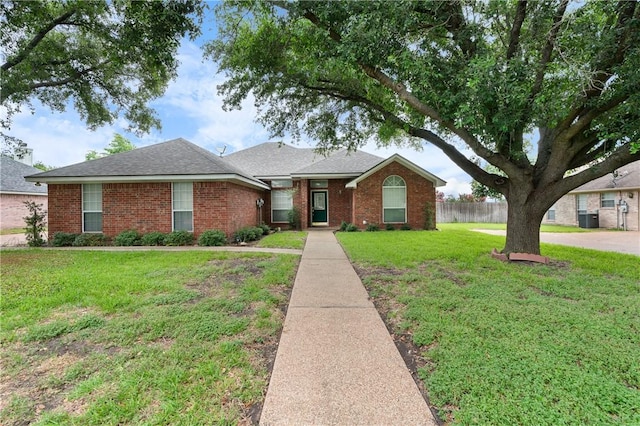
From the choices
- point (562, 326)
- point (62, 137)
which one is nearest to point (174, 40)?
point (562, 326)

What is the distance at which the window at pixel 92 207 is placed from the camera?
11.3 meters

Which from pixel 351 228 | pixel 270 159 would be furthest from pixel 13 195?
pixel 351 228

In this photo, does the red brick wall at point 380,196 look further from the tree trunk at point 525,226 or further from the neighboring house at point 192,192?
the tree trunk at point 525,226

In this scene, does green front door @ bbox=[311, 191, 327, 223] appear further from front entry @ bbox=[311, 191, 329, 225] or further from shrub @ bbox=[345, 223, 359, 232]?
shrub @ bbox=[345, 223, 359, 232]

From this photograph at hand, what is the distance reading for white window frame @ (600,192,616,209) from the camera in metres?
17.8

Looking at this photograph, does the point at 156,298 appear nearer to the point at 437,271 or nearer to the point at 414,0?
the point at 437,271

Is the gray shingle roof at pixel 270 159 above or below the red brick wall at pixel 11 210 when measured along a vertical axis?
above


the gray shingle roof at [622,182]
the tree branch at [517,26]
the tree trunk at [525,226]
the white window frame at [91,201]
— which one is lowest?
the tree trunk at [525,226]

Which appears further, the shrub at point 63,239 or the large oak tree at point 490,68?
the shrub at point 63,239

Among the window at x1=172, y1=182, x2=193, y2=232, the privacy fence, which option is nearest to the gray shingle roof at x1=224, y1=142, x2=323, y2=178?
the window at x1=172, y1=182, x2=193, y2=232

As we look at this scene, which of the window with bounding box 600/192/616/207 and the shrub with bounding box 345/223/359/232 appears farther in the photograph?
the window with bounding box 600/192/616/207

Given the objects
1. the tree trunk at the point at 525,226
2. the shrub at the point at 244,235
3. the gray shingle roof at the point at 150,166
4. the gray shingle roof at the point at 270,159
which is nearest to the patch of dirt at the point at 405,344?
the tree trunk at the point at 525,226

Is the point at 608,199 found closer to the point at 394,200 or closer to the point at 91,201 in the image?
the point at 394,200

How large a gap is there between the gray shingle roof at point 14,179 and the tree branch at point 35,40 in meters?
14.8
